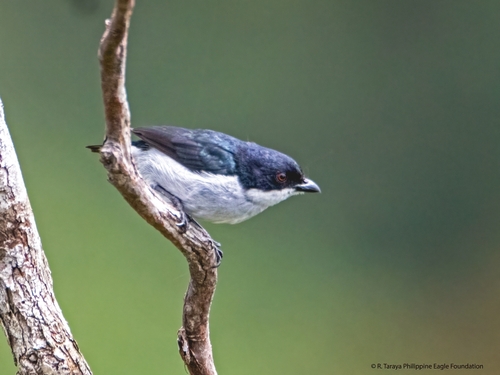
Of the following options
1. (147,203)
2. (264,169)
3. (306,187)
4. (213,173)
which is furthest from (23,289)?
(306,187)

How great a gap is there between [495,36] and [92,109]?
331 cm

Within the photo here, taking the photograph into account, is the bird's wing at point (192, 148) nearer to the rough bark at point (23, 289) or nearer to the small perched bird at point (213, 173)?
the small perched bird at point (213, 173)

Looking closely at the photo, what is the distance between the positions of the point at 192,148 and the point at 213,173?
0.15 metres

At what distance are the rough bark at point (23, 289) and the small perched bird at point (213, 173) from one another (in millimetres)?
500

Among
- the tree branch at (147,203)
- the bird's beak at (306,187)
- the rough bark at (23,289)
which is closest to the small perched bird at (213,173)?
the bird's beak at (306,187)

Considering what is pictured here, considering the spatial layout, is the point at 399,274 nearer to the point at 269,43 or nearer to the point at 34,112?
the point at 269,43

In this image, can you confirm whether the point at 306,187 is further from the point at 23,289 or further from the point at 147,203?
the point at 23,289

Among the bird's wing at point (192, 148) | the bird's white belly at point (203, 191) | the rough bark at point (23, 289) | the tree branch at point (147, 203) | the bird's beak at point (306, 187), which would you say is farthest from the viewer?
the bird's beak at point (306, 187)

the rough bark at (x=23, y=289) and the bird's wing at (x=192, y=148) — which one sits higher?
the bird's wing at (x=192, y=148)

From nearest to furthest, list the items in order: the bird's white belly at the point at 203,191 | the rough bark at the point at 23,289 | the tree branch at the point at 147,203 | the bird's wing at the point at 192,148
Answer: the tree branch at the point at 147,203 < the rough bark at the point at 23,289 < the bird's white belly at the point at 203,191 < the bird's wing at the point at 192,148

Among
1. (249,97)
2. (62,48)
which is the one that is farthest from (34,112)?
(249,97)

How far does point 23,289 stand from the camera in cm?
216

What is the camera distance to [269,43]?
492 centimetres

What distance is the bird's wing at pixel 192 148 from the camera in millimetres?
2564
